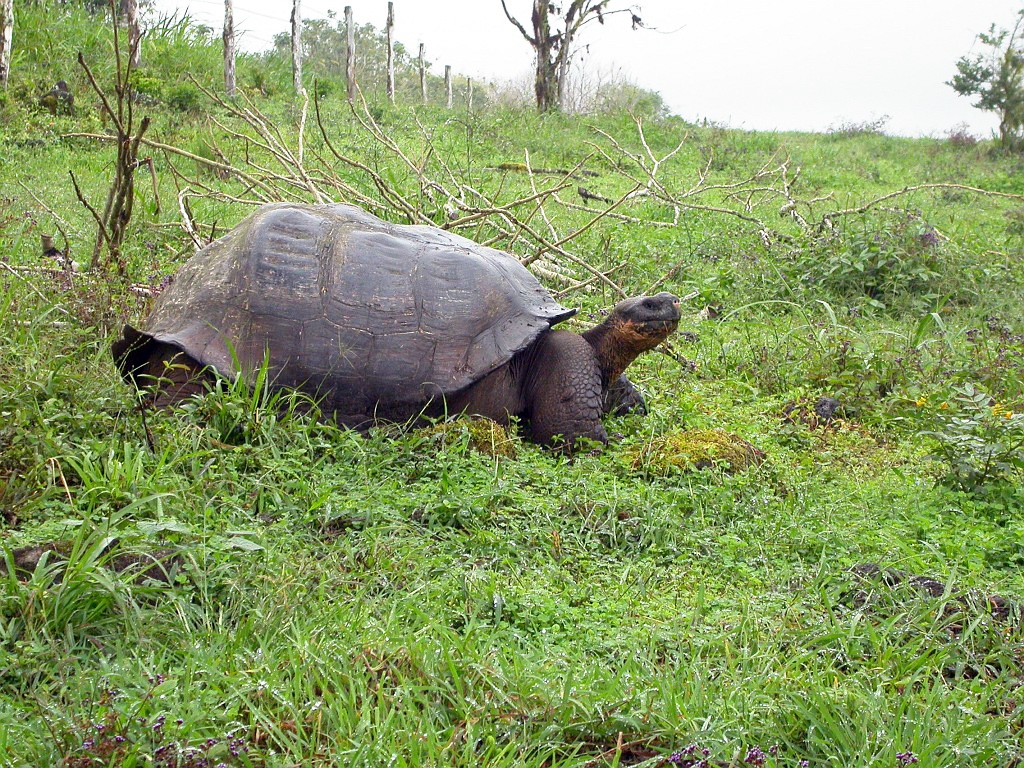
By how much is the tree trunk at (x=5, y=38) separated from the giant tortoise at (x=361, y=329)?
8.91 m

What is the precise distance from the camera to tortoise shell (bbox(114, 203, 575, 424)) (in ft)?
15.1

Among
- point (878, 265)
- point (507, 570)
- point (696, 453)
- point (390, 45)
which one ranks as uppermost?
point (390, 45)

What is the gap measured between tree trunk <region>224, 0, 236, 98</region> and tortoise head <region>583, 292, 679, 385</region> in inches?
517

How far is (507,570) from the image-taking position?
343 cm

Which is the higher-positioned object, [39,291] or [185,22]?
[185,22]

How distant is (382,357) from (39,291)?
82.9 inches

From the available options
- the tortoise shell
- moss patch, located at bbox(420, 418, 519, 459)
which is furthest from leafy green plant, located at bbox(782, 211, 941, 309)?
moss patch, located at bbox(420, 418, 519, 459)

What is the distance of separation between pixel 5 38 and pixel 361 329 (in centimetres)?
987

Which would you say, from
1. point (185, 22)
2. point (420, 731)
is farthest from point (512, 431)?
point (185, 22)

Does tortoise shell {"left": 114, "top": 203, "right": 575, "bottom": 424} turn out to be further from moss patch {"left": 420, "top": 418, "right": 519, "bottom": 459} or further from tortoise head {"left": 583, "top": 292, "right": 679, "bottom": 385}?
tortoise head {"left": 583, "top": 292, "right": 679, "bottom": 385}

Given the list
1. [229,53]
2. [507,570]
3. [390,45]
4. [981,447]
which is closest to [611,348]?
[981,447]

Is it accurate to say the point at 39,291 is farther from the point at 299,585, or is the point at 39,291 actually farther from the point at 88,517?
the point at 299,585

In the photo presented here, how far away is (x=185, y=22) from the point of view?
1761cm

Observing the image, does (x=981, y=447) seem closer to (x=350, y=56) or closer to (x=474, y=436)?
(x=474, y=436)
